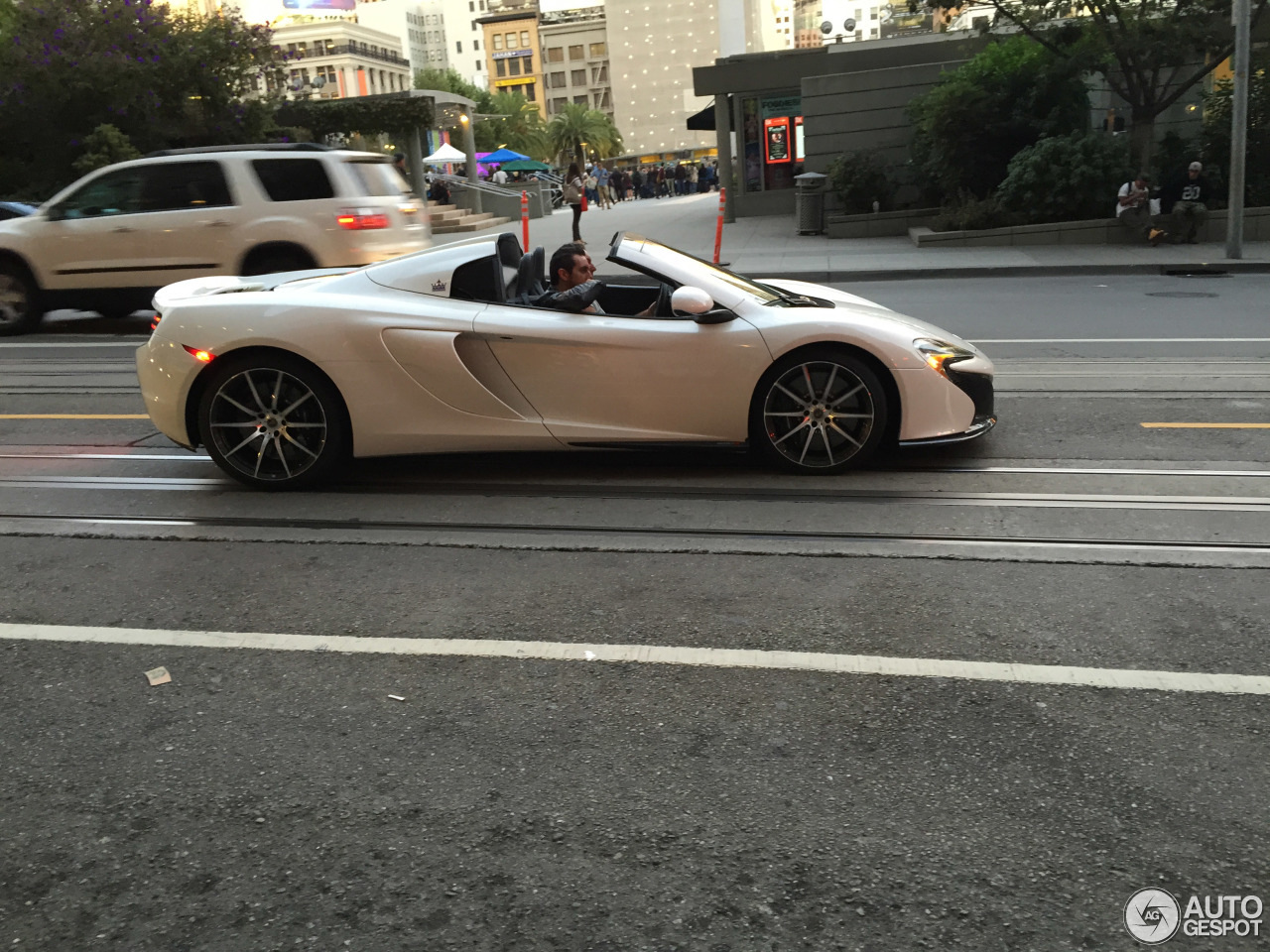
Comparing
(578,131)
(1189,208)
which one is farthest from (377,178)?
(578,131)

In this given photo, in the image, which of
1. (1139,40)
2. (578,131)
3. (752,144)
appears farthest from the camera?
(578,131)

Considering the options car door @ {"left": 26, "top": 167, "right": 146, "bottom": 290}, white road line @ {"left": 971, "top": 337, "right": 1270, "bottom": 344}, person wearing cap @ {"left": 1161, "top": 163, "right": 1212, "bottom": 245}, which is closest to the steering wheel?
white road line @ {"left": 971, "top": 337, "right": 1270, "bottom": 344}

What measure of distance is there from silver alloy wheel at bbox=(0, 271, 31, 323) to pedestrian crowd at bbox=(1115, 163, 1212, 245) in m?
16.0

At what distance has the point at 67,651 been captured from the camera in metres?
4.11

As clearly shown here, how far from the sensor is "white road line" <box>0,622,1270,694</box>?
357 cm

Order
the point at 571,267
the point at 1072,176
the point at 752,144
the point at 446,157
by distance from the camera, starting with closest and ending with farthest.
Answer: the point at 571,267 < the point at 1072,176 < the point at 752,144 < the point at 446,157

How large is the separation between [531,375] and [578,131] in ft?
369

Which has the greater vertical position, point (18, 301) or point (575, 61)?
point (575, 61)

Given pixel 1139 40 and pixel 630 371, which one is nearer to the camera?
pixel 630 371

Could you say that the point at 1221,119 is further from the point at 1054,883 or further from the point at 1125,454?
the point at 1054,883

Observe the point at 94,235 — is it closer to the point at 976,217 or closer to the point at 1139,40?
the point at 976,217

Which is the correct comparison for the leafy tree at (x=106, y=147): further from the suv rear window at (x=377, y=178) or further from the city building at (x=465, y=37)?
the city building at (x=465, y=37)

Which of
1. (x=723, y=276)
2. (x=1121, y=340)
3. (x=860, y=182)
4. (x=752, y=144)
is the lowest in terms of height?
(x=1121, y=340)

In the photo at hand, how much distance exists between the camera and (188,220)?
11820 millimetres
